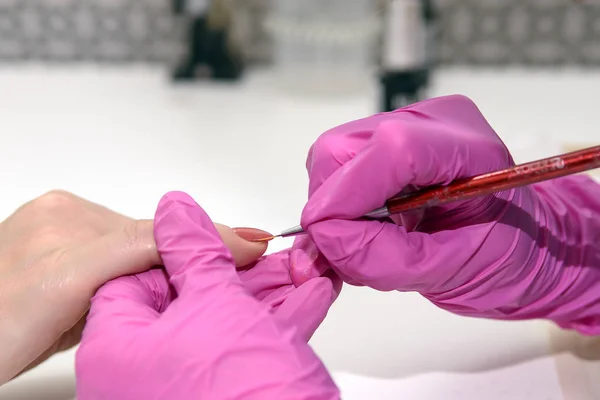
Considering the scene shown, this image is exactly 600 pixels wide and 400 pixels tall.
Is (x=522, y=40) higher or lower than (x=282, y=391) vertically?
higher

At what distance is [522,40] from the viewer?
1199 mm

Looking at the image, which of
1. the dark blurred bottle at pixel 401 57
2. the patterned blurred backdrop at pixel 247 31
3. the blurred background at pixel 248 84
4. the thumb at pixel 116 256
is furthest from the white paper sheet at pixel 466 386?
the patterned blurred backdrop at pixel 247 31

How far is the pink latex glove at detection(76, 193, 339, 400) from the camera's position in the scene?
403 millimetres

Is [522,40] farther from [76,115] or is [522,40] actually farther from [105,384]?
[105,384]

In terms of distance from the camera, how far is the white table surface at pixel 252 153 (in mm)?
631

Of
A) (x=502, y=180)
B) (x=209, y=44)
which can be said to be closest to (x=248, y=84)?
(x=209, y=44)

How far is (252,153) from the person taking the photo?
0.97m

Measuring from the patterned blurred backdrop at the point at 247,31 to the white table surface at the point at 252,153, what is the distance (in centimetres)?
3

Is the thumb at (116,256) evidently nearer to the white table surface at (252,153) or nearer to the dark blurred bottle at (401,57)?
the white table surface at (252,153)

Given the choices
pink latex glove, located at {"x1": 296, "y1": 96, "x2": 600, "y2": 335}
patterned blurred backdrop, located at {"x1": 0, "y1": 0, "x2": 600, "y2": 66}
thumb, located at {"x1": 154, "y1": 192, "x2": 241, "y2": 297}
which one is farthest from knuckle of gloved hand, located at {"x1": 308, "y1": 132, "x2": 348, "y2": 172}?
patterned blurred backdrop, located at {"x1": 0, "y1": 0, "x2": 600, "y2": 66}

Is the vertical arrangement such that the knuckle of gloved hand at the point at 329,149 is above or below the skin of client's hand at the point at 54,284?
above

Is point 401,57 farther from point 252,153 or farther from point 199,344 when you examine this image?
point 199,344

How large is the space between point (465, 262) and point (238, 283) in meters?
0.18

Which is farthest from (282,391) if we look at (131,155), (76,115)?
(76,115)
